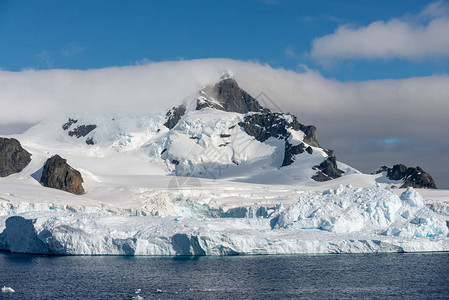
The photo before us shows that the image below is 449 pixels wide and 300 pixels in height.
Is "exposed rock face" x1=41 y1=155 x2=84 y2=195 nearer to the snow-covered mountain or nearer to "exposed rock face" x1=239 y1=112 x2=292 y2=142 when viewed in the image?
the snow-covered mountain

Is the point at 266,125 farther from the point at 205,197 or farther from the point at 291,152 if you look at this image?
the point at 205,197

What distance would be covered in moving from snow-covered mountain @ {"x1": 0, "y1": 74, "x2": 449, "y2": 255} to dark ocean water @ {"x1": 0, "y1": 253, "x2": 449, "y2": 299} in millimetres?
2181


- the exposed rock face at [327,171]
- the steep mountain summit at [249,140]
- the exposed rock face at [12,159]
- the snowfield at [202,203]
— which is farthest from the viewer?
the steep mountain summit at [249,140]

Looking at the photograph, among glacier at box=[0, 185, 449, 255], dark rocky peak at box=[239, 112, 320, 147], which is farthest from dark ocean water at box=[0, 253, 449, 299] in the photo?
dark rocky peak at box=[239, 112, 320, 147]

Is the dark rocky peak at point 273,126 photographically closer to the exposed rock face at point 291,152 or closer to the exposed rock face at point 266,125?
the exposed rock face at point 266,125

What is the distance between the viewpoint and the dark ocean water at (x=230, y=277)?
41594mm

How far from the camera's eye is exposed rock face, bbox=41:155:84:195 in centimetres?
11762

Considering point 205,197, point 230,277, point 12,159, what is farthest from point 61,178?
point 230,277

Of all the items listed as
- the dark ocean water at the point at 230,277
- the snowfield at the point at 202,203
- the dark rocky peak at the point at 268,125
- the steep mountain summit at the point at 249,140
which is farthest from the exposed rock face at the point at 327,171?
the dark ocean water at the point at 230,277

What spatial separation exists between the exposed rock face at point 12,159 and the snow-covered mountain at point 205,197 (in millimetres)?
371

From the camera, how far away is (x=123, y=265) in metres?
54.7

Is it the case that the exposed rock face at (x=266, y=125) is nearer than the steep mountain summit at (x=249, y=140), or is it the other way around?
the steep mountain summit at (x=249, y=140)

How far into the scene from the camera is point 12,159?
128 meters

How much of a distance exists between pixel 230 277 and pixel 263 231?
15.4m
